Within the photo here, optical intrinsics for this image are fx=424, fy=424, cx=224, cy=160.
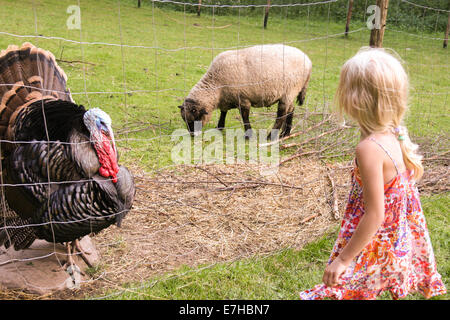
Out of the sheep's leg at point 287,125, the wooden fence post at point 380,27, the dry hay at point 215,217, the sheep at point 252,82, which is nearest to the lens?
the dry hay at point 215,217

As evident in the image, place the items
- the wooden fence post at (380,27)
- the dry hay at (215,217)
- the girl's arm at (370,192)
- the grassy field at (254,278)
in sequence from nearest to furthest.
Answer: the girl's arm at (370,192)
the grassy field at (254,278)
the dry hay at (215,217)
the wooden fence post at (380,27)

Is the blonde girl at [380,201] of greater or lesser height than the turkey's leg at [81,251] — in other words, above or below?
above

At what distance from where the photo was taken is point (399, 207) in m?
2.21

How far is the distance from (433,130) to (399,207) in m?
6.33

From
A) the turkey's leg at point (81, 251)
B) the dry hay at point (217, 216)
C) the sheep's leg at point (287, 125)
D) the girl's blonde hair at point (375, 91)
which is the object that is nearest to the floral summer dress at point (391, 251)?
the girl's blonde hair at point (375, 91)

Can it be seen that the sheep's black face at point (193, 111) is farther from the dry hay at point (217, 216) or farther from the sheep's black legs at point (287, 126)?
the dry hay at point (217, 216)

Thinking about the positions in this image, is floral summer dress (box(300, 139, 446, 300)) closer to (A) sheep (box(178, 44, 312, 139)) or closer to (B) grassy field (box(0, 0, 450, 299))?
(B) grassy field (box(0, 0, 450, 299))

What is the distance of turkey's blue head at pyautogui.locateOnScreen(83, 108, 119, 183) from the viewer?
313 centimetres

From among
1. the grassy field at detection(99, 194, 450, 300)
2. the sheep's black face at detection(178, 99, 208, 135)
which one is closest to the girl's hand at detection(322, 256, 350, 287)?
the grassy field at detection(99, 194, 450, 300)

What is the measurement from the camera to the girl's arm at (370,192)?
2014 mm

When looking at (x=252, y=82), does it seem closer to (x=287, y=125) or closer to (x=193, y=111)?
(x=287, y=125)

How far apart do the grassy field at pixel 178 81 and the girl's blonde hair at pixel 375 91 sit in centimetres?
119
